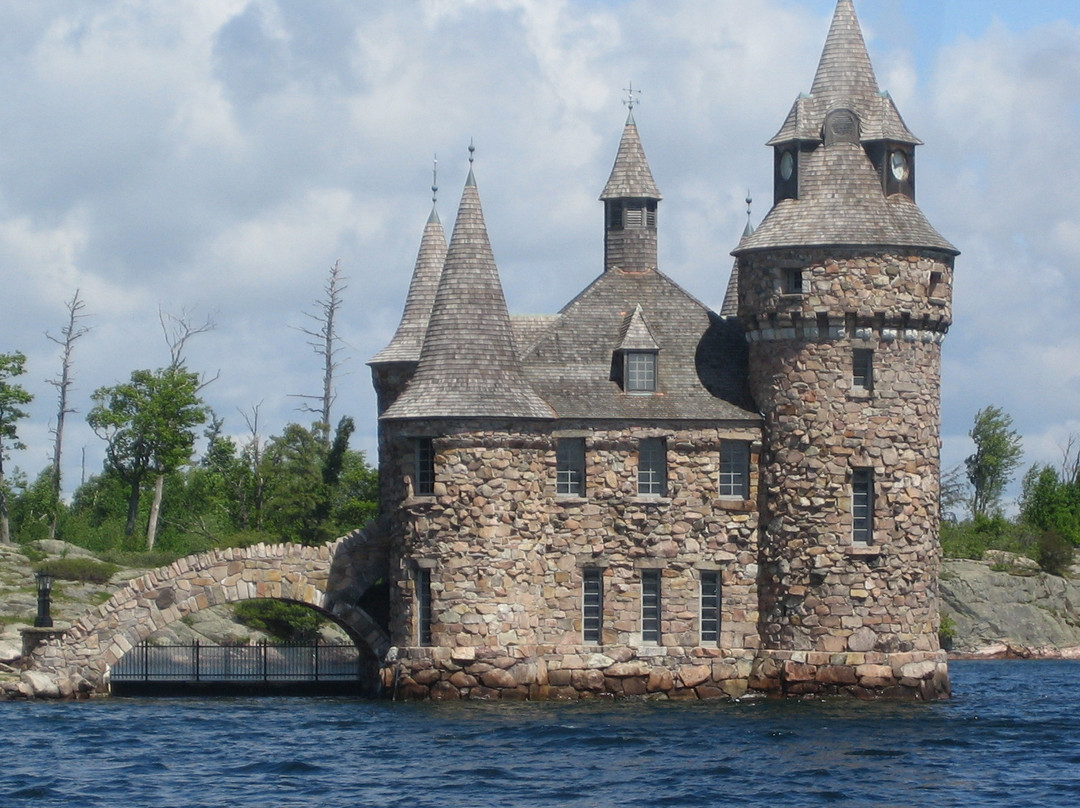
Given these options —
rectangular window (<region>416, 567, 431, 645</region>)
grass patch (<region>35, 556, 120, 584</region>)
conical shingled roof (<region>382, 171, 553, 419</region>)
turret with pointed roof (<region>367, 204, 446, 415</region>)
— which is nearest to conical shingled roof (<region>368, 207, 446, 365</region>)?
turret with pointed roof (<region>367, 204, 446, 415</region>)

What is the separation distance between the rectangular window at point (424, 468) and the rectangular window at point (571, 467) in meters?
3.31

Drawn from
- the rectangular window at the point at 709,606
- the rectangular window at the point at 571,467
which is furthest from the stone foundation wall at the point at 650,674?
the rectangular window at the point at 571,467

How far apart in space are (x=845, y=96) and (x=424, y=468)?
1403 centimetres

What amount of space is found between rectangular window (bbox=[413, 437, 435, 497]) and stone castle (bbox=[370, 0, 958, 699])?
0.22ft

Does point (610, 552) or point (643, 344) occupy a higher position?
point (643, 344)

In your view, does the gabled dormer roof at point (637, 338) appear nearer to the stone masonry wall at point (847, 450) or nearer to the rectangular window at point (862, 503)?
the stone masonry wall at point (847, 450)

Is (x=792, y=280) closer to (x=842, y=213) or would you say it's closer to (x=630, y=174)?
(x=842, y=213)

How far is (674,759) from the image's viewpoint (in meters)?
42.9

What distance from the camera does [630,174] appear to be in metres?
58.6

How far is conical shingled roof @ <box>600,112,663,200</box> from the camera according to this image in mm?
58562

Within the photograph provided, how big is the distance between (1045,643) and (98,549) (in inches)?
1481

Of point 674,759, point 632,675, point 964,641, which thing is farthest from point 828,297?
point 964,641

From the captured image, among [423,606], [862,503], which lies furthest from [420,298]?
[862,503]

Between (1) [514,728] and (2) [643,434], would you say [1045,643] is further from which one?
(1) [514,728]
